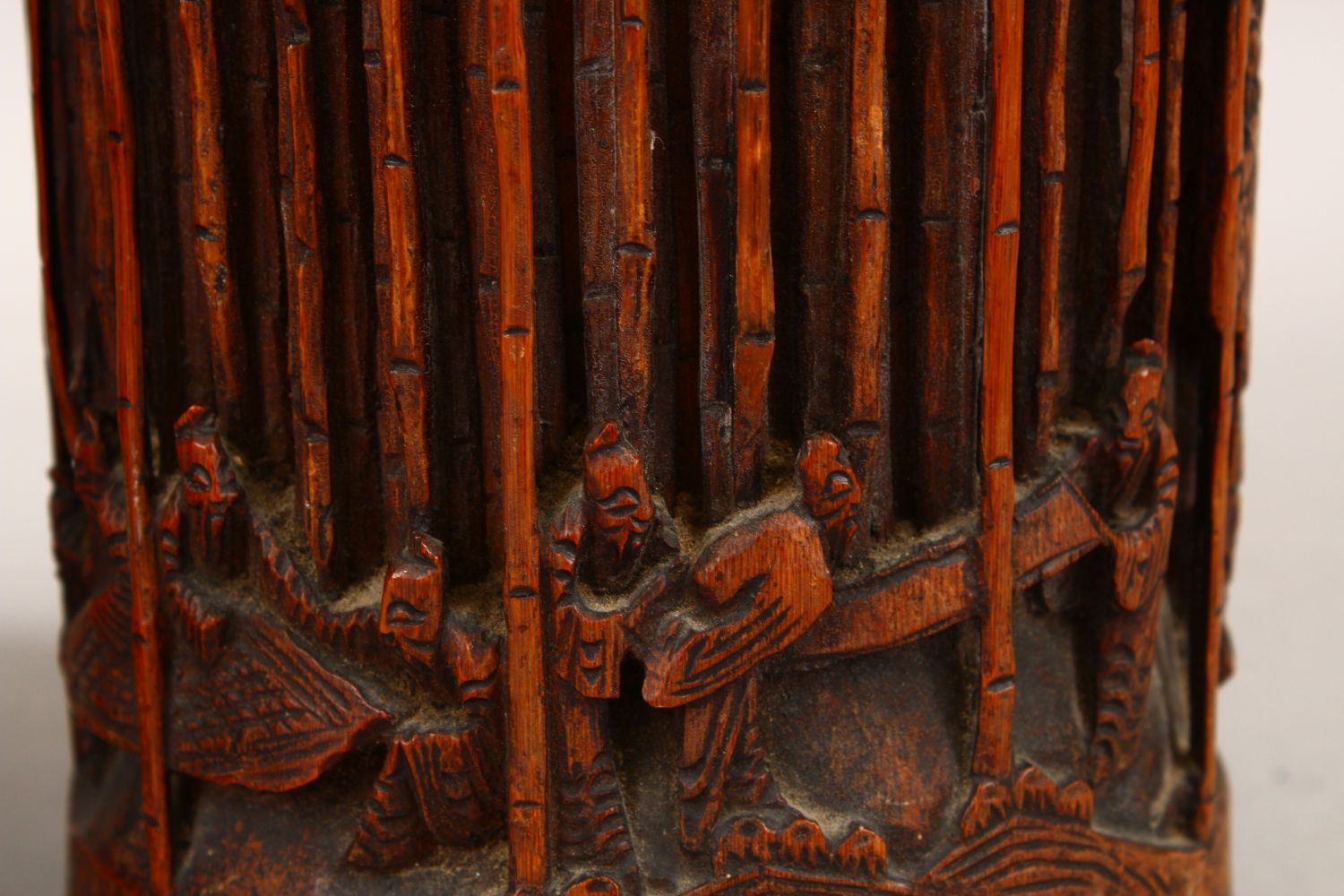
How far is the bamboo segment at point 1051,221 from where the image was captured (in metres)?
1.42

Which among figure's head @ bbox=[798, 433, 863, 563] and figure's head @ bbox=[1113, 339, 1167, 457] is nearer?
figure's head @ bbox=[798, 433, 863, 563]

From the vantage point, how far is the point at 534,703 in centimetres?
138

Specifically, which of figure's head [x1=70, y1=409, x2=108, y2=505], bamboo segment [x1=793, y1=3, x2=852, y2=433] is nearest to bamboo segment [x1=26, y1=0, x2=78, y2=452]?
figure's head [x1=70, y1=409, x2=108, y2=505]

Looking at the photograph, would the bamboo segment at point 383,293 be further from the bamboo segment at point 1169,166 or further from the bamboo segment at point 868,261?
the bamboo segment at point 1169,166

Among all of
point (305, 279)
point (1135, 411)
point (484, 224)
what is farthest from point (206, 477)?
point (1135, 411)

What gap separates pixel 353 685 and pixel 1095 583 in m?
0.53

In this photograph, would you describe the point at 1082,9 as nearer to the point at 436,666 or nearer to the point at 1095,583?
the point at 1095,583

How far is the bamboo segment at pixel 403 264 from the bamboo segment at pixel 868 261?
0.28 meters

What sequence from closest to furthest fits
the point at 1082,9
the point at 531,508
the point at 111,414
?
the point at 531,508 < the point at 1082,9 < the point at 111,414

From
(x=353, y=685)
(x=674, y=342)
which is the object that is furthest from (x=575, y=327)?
(x=353, y=685)

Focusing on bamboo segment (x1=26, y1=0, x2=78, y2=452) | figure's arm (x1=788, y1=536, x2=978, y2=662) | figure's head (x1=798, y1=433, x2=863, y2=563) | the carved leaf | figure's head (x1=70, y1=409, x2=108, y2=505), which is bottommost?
the carved leaf

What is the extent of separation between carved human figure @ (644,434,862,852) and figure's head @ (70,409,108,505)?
1.57 feet

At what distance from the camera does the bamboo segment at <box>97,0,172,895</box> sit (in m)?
1.45

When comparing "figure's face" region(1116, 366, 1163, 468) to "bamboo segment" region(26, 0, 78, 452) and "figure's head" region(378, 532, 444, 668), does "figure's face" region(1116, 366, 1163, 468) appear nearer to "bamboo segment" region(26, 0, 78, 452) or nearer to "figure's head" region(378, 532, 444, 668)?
"figure's head" region(378, 532, 444, 668)
